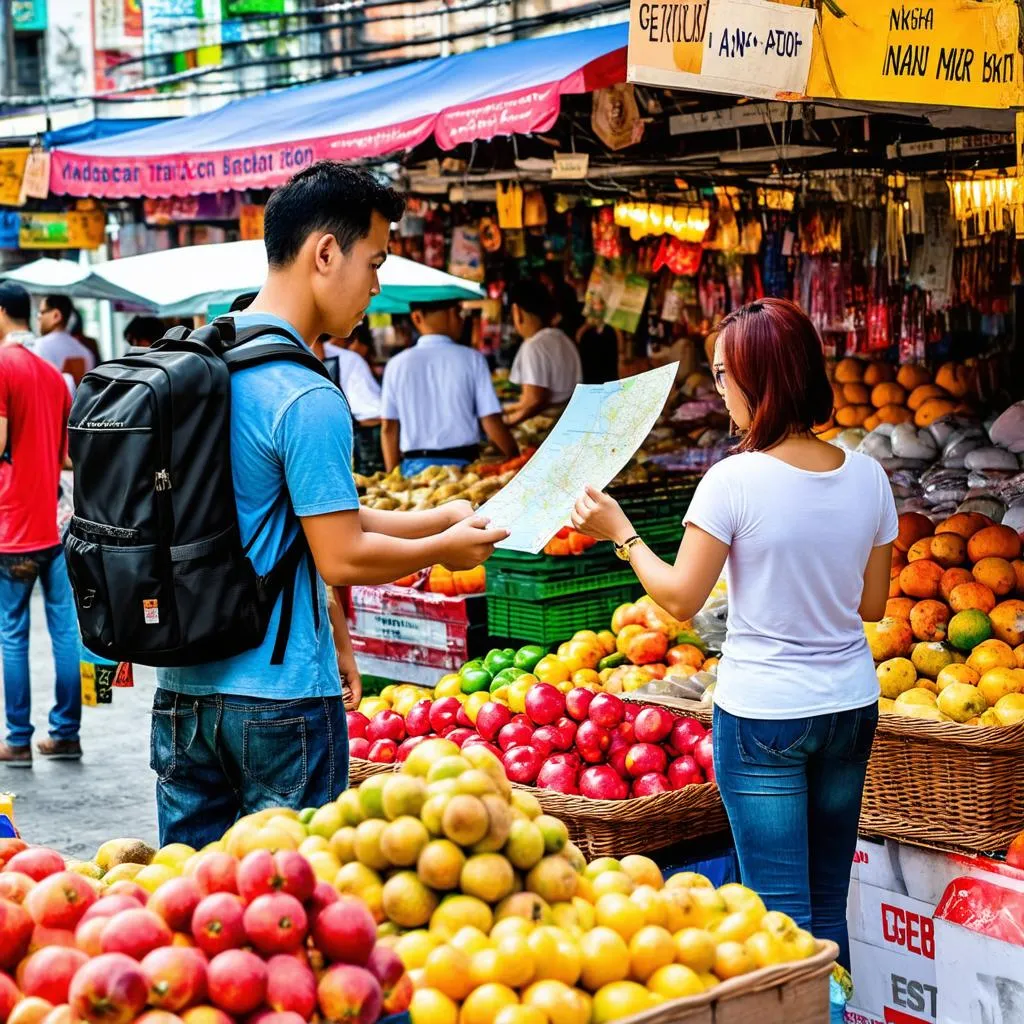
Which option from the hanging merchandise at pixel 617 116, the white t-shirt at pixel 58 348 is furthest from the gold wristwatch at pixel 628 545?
the white t-shirt at pixel 58 348

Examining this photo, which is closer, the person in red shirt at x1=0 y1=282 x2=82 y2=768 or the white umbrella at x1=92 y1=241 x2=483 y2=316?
the person in red shirt at x1=0 y1=282 x2=82 y2=768

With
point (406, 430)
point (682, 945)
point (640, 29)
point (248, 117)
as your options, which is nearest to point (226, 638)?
point (682, 945)

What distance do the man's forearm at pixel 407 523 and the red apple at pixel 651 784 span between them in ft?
4.05

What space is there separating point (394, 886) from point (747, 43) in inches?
102

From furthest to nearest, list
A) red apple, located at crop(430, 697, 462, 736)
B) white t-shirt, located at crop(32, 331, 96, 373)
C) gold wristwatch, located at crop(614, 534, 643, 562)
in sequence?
1. white t-shirt, located at crop(32, 331, 96, 373)
2. red apple, located at crop(430, 697, 462, 736)
3. gold wristwatch, located at crop(614, 534, 643, 562)

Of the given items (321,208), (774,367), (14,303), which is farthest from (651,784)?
(14,303)

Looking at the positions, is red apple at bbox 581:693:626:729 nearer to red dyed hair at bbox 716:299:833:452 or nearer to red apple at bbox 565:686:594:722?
red apple at bbox 565:686:594:722

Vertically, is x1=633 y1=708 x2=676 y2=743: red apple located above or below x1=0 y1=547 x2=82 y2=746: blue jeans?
above

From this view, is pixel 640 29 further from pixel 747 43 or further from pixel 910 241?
pixel 910 241

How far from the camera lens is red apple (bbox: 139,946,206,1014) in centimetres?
183

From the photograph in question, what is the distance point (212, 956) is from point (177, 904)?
11cm

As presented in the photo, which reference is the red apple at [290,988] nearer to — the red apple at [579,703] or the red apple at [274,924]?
the red apple at [274,924]

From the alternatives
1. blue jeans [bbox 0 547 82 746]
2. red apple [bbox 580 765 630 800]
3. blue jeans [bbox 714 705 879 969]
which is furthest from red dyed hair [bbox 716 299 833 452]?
blue jeans [bbox 0 547 82 746]

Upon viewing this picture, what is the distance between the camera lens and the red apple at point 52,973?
1.93 meters
